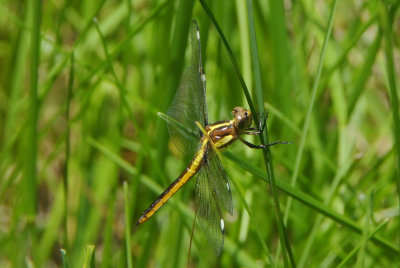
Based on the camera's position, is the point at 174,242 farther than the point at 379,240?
Yes

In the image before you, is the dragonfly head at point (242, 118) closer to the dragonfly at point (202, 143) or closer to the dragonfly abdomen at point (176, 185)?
the dragonfly at point (202, 143)

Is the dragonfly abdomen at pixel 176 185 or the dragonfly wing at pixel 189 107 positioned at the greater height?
the dragonfly wing at pixel 189 107

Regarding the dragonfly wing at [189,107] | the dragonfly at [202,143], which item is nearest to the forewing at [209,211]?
the dragonfly at [202,143]

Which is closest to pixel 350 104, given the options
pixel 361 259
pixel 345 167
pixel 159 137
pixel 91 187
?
pixel 345 167

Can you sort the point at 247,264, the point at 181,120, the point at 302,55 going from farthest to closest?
the point at 302,55, the point at 181,120, the point at 247,264

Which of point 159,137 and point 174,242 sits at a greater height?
point 159,137

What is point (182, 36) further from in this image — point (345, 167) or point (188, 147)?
point (345, 167)
